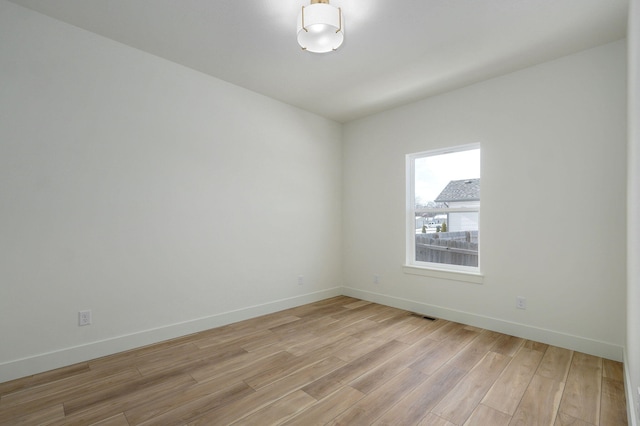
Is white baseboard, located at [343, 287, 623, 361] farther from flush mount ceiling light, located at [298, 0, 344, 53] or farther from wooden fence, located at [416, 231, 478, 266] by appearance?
flush mount ceiling light, located at [298, 0, 344, 53]

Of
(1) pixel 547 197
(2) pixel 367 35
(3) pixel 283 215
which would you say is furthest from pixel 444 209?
(2) pixel 367 35

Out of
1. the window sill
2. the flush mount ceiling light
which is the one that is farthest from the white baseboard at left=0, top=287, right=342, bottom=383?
the flush mount ceiling light

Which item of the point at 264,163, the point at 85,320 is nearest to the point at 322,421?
the point at 85,320

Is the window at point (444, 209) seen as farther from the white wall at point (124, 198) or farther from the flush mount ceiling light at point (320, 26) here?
the flush mount ceiling light at point (320, 26)

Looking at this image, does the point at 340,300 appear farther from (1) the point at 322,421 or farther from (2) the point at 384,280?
(1) the point at 322,421

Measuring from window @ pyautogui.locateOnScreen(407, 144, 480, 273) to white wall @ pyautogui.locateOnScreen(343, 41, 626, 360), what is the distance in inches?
7.4

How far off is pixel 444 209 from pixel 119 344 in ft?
12.2

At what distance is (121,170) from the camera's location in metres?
2.78

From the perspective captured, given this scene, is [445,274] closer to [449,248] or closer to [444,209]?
[449,248]

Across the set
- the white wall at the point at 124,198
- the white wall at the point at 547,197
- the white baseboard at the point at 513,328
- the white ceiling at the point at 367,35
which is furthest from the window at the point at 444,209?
the white wall at the point at 124,198

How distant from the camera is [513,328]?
314cm

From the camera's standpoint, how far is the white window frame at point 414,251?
353cm

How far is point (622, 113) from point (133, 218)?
4367mm

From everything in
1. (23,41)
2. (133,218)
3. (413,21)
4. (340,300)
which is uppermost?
(413,21)
